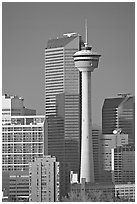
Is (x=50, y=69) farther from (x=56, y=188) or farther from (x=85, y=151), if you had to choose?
(x=56, y=188)

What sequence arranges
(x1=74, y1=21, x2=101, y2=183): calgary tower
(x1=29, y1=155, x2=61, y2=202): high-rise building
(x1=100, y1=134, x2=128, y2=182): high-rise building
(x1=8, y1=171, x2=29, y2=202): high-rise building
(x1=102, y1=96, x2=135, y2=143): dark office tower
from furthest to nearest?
(x1=102, y1=96, x2=135, y2=143): dark office tower, (x1=100, y1=134, x2=128, y2=182): high-rise building, (x1=74, y1=21, x2=101, y2=183): calgary tower, (x1=8, y1=171, x2=29, y2=202): high-rise building, (x1=29, y1=155, x2=61, y2=202): high-rise building

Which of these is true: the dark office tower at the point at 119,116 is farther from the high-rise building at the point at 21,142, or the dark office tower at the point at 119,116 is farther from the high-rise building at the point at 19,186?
the high-rise building at the point at 19,186

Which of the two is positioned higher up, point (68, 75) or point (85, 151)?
point (68, 75)

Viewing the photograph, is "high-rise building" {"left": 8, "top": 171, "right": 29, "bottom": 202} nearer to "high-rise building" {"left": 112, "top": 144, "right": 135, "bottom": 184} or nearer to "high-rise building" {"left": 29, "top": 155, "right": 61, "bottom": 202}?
"high-rise building" {"left": 29, "top": 155, "right": 61, "bottom": 202}

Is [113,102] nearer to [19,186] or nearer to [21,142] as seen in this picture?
[21,142]

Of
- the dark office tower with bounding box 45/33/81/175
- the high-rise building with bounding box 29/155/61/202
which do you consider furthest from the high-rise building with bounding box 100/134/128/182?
the high-rise building with bounding box 29/155/61/202

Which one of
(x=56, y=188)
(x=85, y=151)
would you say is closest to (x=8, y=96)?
(x=85, y=151)
